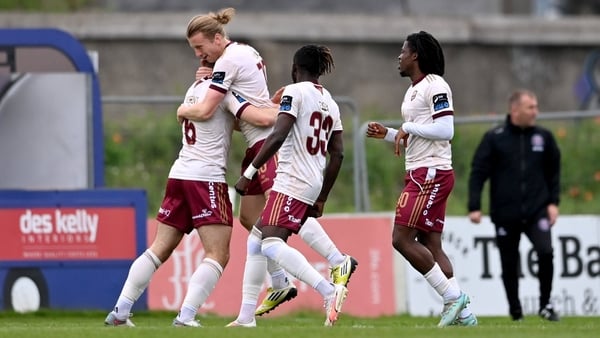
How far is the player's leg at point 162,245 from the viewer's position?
38.4 feet

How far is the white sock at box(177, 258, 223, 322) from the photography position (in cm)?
1153

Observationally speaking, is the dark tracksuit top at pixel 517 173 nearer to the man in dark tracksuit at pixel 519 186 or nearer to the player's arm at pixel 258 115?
the man in dark tracksuit at pixel 519 186

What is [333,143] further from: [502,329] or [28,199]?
[28,199]

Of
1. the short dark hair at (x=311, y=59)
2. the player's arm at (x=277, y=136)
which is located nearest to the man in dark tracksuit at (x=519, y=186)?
the short dark hair at (x=311, y=59)

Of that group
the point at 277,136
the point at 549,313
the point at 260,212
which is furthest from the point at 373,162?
the point at 277,136

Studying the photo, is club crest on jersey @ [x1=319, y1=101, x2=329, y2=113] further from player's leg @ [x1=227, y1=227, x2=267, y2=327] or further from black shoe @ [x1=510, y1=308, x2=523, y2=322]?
black shoe @ [x1=510, y1=308, x2=523, y2=322]

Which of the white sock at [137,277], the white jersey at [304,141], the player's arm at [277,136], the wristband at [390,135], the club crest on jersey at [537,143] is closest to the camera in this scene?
the player's arm at [277,136]

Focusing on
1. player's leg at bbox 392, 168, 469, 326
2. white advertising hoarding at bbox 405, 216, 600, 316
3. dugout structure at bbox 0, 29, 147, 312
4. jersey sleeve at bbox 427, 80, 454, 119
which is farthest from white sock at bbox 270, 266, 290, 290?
white advertising hoarding at bbox 405, 216, 600, 316

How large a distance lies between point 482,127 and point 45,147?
559 cm

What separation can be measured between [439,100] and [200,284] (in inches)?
86.0

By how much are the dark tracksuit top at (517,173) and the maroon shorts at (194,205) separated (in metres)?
4.12

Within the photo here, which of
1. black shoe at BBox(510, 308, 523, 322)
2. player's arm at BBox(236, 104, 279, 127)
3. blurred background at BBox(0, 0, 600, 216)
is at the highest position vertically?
blurred background at BBox(0, 0, 600, 216)

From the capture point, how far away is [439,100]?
11.7 m

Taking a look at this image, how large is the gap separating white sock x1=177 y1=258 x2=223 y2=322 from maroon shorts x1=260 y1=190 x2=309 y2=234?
501mm
